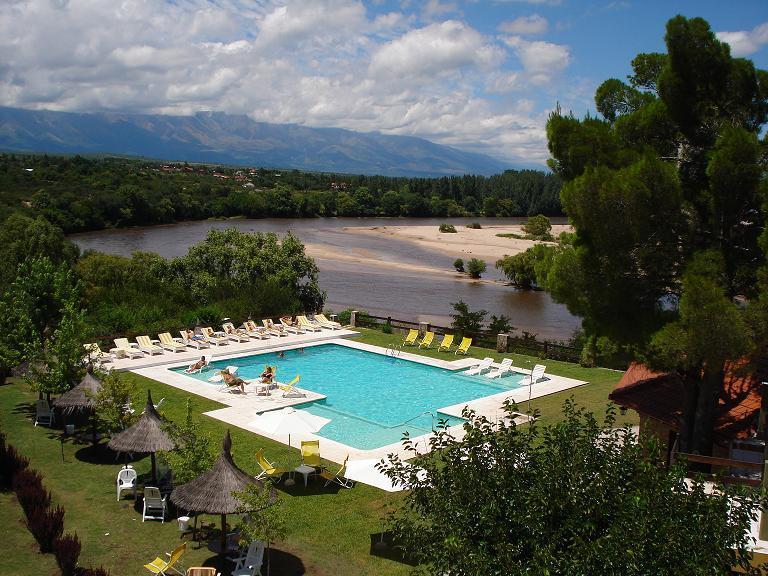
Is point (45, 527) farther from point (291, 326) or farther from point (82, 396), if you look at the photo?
point (291, 326)

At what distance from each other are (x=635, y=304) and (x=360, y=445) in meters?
7.44

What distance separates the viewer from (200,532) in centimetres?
1146

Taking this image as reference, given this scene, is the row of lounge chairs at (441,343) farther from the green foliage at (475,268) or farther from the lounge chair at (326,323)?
the green foliage at (475,268)

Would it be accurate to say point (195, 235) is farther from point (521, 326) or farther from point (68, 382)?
point (68, 382)

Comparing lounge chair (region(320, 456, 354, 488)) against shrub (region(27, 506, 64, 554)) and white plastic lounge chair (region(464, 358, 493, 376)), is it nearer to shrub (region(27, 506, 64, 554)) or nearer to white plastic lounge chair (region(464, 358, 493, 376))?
shrub (region(27, 506, 64, 554))

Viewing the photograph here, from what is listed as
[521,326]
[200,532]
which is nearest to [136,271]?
[521,326]

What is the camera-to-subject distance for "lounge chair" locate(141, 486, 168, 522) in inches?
464

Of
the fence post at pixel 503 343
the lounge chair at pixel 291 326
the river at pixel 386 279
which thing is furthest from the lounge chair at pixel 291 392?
the river at pixel 386 279

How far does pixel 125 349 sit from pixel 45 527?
44.1ft

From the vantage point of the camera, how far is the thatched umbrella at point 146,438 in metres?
12.3

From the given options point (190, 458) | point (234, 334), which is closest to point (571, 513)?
point (190, 458)

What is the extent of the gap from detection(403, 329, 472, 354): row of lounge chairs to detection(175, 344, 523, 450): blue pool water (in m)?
1.82

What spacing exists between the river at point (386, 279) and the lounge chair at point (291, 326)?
1142 cm

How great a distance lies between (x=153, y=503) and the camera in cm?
1188
